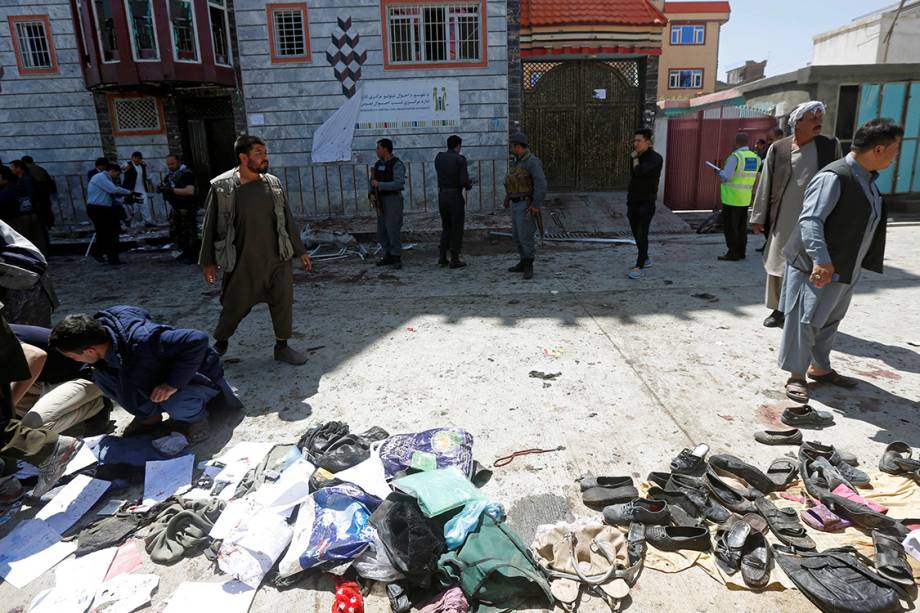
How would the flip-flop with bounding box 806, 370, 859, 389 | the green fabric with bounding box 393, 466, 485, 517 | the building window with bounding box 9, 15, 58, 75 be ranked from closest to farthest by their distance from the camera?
1. the green fabric with bounding box 393, 466, 485, 517
2. the flip-flop with bounding box 806, 370, 859, 389
3. the building window with bounding box 9, 15, 58, 75

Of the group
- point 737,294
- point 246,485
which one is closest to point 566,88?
point 737,294

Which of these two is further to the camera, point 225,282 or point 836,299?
point 225,282

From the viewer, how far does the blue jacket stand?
3.38 metres

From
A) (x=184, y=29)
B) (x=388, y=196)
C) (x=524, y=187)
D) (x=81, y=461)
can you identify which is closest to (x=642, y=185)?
(x=524, y=187)

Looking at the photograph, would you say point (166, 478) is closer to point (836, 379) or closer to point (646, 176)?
point (836, 379)

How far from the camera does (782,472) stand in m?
3.11

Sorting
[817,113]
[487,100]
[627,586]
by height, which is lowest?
[627,586]

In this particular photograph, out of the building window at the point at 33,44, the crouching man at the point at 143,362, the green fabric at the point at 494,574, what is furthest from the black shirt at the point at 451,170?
the building window at the point at 33,44

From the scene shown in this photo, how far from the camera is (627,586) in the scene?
7.98 feet

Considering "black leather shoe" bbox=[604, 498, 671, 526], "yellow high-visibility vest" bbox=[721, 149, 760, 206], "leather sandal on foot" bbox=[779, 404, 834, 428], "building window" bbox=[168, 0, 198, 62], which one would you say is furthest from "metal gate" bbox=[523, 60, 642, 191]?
"black leather shoe" bbox=[604, 498, 671, 526]

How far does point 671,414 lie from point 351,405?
2.23 metres

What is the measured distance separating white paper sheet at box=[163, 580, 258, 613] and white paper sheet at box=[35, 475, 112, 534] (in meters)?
0.92

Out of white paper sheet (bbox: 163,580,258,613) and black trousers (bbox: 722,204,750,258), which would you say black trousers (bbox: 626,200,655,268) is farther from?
white paper sheet (bbox: 163,580,258,613)

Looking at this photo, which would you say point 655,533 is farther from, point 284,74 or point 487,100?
point 284,74
